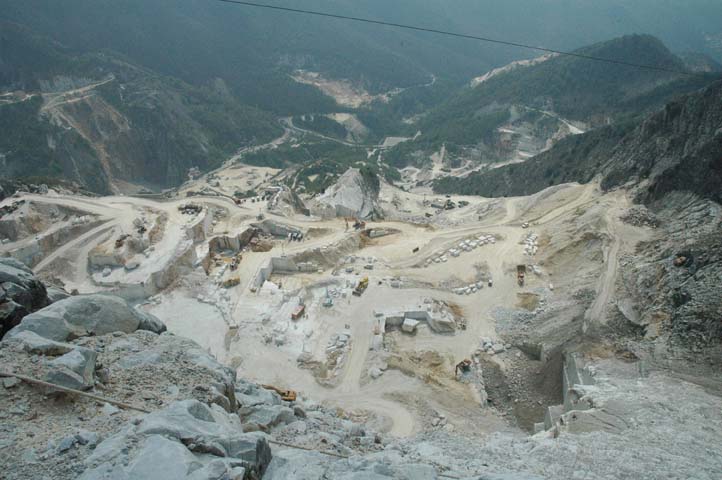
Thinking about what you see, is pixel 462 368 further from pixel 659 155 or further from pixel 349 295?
pixel 659 155

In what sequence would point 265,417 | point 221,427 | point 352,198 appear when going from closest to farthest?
point 221,427
point 265,417
point 352,198

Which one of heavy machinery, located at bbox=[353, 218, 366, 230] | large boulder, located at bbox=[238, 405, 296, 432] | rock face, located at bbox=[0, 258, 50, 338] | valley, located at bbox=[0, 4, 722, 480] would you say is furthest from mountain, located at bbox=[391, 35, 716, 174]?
rock face, located at bbox=[0, 258, 50, 338]

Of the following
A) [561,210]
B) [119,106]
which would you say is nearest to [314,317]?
[561,210]

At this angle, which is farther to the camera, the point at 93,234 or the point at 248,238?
the point at 248,238

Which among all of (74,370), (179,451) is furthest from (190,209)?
(179,451)

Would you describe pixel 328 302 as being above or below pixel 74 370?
below

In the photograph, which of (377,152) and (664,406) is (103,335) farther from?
(377,152)
